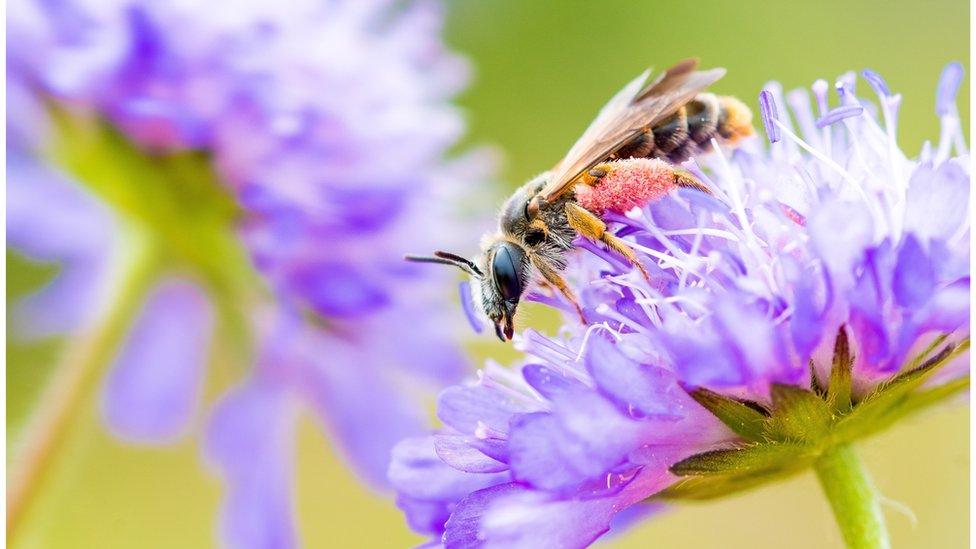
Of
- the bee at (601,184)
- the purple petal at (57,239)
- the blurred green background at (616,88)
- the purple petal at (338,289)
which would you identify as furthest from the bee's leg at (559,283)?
the blurred green background at (616,88)

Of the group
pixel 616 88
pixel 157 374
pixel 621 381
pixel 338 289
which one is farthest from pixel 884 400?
pixel 616 88

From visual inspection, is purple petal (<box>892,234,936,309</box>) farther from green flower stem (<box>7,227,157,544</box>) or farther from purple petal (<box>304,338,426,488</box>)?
purple petal (<box>304,338,426,488</box>)

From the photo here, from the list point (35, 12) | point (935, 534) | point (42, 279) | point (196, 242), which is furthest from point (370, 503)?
point (35, 12)

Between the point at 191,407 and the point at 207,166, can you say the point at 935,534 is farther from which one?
the point at 207,166

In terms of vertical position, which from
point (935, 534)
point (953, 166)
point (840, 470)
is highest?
point (953, 166)

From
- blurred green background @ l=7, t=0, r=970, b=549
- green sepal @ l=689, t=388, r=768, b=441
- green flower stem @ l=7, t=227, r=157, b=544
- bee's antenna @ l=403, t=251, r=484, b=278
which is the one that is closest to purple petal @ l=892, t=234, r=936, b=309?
green sepal @ l=689, t=388, r=768, b=441

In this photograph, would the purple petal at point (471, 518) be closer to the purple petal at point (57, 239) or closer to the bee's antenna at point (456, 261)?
the bee's antenna at point (456, 261)
